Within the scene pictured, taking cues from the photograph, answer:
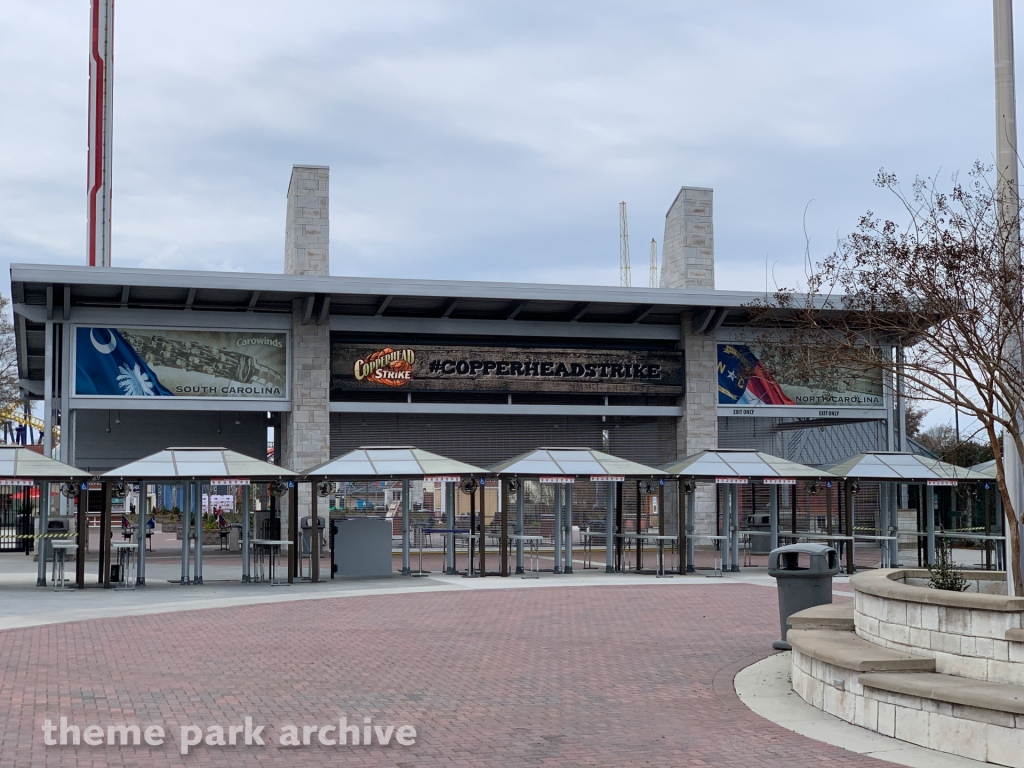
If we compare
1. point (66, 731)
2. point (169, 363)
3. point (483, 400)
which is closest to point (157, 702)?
point (66, 731)

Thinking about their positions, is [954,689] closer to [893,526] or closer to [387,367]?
[893,526]

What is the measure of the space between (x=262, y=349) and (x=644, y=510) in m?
14.2

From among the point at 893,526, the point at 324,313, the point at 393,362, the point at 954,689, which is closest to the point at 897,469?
the point at 893,526

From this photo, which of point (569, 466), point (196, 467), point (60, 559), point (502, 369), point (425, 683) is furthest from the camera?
point (502, 369)

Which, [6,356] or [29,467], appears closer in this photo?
[29,467]

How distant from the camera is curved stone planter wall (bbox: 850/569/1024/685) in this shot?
8.92 metres

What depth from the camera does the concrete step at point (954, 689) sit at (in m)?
8.09

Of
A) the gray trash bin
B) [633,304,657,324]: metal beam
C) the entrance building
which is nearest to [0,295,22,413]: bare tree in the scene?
the entrance building

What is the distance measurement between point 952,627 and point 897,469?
1801 centimetres

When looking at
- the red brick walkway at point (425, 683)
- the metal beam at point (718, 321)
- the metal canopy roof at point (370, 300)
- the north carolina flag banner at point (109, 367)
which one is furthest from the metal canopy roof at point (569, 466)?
the north carolina flag banner at point (109, 367)

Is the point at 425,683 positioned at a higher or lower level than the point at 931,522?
lower

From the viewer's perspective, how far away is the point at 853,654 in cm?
967

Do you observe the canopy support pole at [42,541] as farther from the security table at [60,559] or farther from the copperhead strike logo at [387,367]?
the copperhead strike logo at [387,367]

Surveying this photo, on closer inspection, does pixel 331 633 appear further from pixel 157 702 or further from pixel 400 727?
pixel 400 727
